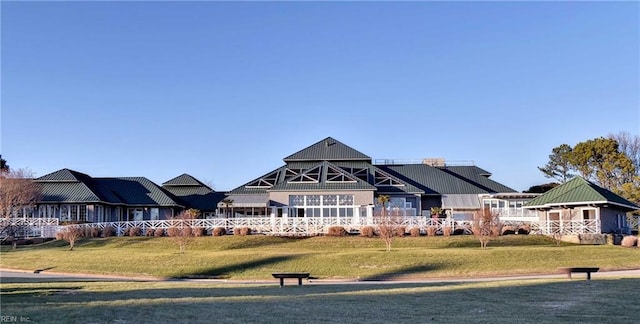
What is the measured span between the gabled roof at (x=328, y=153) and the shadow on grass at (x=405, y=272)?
92.8ft

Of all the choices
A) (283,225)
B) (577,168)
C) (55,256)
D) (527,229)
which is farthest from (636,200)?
(55,256)

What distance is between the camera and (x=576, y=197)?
41.8m

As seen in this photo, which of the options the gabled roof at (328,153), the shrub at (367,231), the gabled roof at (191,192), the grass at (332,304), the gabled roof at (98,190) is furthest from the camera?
the gabled roof at (191,192)

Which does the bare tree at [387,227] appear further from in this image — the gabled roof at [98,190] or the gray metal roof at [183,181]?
the gray metal roof at [183,181]

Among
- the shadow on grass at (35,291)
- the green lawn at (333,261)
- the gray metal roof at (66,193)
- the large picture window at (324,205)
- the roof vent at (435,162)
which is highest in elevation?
the roof vent at (435,162)

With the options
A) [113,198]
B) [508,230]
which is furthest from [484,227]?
Answer: [113,198]

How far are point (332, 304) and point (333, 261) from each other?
1519 cm

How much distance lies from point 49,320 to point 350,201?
126ft

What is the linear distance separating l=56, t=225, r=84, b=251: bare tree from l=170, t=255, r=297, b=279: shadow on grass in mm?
12669

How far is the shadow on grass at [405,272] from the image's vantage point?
2647 cm

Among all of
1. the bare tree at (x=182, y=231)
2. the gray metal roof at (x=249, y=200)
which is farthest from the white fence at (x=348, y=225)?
the gray metal roof at (x=249, y=200)

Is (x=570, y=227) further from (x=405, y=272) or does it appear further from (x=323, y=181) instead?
(x=323, y=181)

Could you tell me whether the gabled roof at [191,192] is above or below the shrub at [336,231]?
above

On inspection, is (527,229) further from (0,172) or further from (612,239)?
(0,172)
